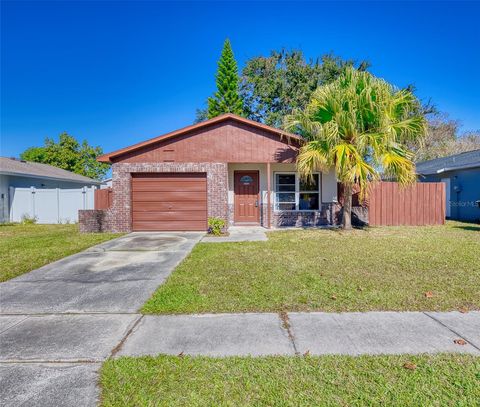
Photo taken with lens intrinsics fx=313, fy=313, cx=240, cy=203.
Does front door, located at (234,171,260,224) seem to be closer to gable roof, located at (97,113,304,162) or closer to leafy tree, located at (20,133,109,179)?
gable roof, located at (97,113,304,162)

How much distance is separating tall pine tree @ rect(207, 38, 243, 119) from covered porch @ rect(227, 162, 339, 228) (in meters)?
15.2

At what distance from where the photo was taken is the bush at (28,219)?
16.2 m

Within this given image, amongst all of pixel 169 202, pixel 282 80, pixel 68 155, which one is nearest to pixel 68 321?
pixel 169 202

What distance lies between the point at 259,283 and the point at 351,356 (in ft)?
7.88

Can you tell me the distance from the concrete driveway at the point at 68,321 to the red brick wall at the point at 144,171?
4730 mm

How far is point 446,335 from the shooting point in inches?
133

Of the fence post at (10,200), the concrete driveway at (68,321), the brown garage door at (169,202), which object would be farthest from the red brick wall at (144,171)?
the fence post at (10,200)

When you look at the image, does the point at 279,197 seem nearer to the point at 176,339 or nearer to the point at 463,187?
the point at 463,187

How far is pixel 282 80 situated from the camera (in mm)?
27797

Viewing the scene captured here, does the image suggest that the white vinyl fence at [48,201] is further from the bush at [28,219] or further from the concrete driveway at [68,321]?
the concrete driveway at [68,321]

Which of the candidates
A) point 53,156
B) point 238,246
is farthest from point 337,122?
point 53,156

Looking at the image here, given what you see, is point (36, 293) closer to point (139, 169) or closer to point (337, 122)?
point (139, 169)

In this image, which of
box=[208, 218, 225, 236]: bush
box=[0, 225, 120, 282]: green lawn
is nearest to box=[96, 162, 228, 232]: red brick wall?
box=[0, 225, 120, 282]: green lawn

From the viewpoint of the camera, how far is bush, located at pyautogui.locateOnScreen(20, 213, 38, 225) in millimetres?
16152
